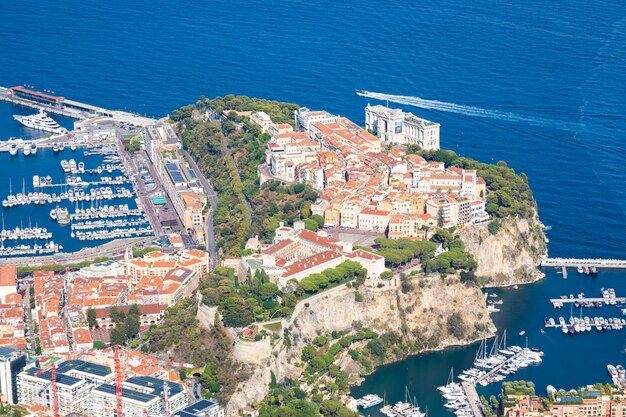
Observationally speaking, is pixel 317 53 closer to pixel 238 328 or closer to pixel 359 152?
pixel 359 152

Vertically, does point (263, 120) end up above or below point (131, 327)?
above

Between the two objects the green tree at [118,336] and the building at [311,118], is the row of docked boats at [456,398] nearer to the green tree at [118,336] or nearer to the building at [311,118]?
the green tree at [118,336]

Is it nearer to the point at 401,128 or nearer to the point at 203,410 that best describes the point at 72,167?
the point at 401,128

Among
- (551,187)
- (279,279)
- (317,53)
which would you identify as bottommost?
(279,279)

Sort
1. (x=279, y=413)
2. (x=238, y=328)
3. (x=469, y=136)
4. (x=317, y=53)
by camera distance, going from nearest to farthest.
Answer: (x=279, y=413) → (x=238, y=328) → (x=469, y=136) → (x=317, y=53)

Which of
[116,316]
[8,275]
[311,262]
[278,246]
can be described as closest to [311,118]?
[278,246]

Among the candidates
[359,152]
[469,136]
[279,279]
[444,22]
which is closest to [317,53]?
[444,22]
